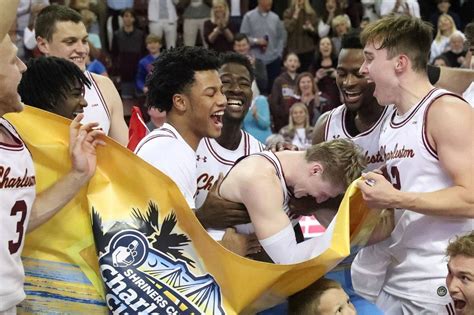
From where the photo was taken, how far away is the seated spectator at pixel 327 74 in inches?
535

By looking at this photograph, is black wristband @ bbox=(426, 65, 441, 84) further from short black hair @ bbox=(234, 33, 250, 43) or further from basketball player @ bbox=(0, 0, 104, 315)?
short black hair @ bbox=(234, 33, 250, 43)

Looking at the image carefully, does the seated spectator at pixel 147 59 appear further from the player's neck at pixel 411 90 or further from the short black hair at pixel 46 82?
the player's neck at pixel 411 90

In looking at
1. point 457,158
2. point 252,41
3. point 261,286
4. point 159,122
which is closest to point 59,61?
point 261,286

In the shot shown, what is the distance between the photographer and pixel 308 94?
42.5ft

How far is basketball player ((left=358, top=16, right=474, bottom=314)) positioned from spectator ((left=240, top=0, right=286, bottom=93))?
391 inches

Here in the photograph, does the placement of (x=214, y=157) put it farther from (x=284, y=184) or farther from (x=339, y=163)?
(x=339, y=163)

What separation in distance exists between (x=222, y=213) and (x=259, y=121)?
7.88m

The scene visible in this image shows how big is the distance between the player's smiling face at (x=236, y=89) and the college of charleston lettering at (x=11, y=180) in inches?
88.8

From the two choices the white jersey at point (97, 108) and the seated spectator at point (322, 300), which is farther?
the white jersey at point (97, 108)

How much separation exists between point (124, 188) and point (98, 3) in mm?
10705

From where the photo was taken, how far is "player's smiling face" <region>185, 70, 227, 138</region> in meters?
4.88

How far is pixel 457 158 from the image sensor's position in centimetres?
427

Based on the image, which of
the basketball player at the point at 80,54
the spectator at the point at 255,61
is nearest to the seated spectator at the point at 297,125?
the spectator at the point at 255,61

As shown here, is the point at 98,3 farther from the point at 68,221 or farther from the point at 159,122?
the point at 68,221
